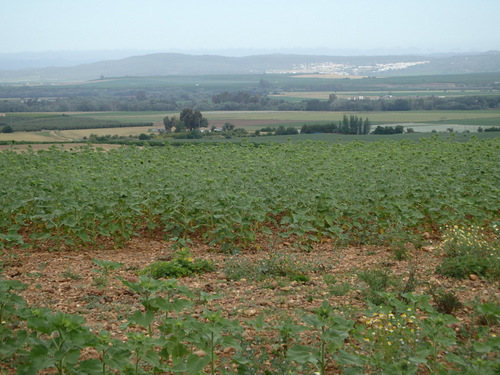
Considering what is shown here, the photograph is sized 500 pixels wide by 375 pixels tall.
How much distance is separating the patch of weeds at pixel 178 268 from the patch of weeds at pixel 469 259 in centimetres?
306

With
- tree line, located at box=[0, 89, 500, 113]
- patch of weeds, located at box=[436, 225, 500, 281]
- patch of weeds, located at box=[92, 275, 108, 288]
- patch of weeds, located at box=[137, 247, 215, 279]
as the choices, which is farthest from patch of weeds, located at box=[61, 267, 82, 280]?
tree line, located at box=[0, 89, 500, 113]

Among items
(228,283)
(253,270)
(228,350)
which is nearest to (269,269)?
(253,270)

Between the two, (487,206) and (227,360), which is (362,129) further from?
(227,360)

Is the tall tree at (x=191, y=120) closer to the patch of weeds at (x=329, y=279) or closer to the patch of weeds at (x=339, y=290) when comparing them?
the patch of weeds at (x=329, y=279)

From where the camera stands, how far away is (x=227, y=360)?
441cm

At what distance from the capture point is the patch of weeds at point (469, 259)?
6.46m

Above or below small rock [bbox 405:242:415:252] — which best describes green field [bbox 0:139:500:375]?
above

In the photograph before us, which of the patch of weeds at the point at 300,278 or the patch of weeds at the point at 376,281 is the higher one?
the patch of weeds at the point at 376,281

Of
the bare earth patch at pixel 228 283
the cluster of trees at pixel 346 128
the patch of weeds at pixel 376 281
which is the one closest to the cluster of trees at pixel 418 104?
the cluster of trees at pixel 346 128

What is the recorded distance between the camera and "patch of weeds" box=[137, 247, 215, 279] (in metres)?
6.75

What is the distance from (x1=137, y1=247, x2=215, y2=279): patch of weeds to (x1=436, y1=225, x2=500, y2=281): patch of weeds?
3.06 metres

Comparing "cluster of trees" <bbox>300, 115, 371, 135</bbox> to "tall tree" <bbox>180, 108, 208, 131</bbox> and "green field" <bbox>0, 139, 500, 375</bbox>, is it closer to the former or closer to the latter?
"tall tree" <bbox>180, 108, 208, 131</bbox>

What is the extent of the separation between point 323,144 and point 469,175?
840 cm

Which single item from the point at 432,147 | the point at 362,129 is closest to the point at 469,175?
the point at 432,147
